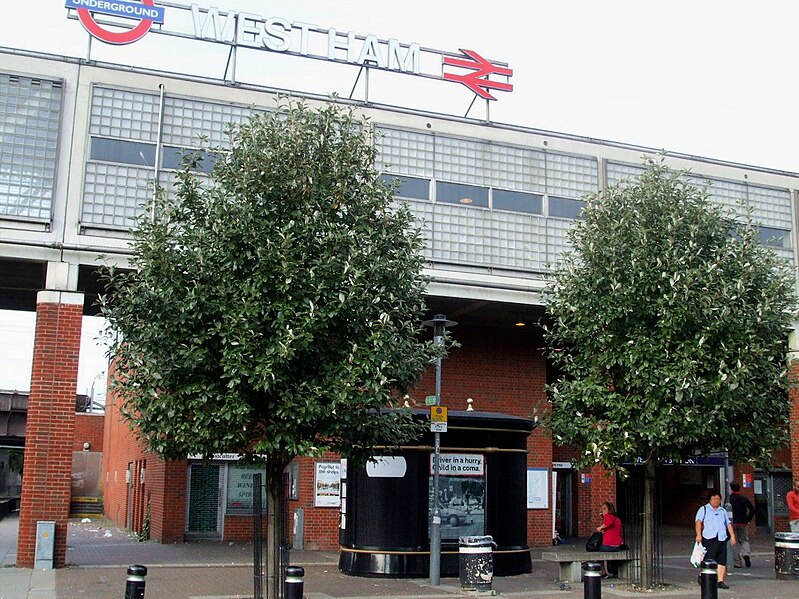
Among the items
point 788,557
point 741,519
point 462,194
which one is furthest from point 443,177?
point 788,557

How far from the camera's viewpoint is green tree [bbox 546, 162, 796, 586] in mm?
14938

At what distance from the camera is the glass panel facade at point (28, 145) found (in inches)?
715

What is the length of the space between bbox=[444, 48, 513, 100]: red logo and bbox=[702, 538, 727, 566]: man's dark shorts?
38.1ft

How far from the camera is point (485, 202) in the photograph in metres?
21.8

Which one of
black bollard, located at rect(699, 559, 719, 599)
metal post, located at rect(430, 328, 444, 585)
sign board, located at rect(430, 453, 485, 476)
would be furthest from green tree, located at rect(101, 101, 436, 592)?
black bollard, located at rect(699, 559, 719, 599)

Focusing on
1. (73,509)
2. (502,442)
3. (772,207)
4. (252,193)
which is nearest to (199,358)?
(252,193)

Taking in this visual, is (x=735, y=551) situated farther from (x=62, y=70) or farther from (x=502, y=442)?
(x=62, y=70)

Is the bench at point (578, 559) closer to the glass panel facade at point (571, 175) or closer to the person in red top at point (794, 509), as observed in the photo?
the person in red top at point (794, 509)

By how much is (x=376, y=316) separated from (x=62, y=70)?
33.7ft

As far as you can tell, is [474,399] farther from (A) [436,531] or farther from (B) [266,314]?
(B) [266,314]

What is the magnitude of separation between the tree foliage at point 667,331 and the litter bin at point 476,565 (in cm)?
236

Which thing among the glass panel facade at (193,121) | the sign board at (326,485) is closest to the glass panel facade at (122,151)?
the glass panel facade at (193,121)

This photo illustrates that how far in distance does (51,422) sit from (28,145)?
5437 mm

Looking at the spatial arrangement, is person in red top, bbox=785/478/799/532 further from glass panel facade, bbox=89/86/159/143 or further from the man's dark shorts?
glass panel facade, bbox=89/86/159/143
